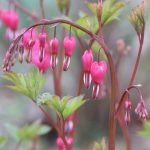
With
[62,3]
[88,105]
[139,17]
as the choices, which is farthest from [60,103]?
[88,105]

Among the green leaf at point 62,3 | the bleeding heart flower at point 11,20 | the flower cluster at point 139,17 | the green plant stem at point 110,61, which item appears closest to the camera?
the green plant stem at point 110,61

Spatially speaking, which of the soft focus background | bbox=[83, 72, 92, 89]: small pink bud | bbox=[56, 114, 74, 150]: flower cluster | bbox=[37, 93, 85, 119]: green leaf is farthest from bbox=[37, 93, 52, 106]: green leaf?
the soft focus background

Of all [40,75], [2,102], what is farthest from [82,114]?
[40,75]

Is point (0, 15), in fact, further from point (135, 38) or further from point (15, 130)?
point (135, 38)

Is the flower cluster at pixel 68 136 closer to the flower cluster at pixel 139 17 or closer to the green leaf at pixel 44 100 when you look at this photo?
the green leaf at pixel 44 100

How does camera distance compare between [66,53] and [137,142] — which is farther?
[137,142]

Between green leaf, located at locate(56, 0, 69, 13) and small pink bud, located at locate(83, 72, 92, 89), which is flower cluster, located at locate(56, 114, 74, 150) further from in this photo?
green leaf, located at locate(56, 0, 69, 13)

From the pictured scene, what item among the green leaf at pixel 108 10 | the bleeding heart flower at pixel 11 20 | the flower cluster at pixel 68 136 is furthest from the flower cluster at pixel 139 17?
the bleeding heart flower at pixel 11 20

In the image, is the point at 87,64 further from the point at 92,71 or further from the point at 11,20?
the point at 11,20
